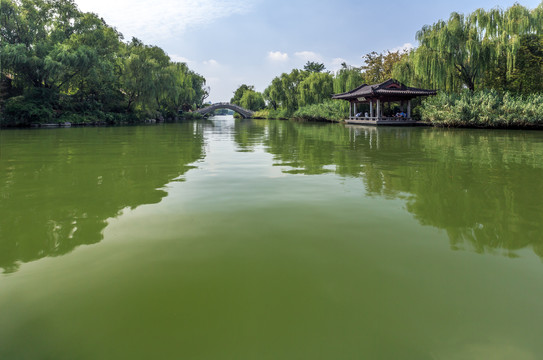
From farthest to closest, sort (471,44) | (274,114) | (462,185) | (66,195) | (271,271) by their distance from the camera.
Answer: (274,114)
(471,44)
(462,185)
(66,195)
(271,271)

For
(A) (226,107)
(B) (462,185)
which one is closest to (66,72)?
(B) (462,185)

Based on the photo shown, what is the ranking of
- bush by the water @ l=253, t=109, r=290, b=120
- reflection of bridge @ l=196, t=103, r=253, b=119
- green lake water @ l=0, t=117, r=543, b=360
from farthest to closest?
reflection of bridge @ l=196, t=103, r=253, b=119 → bush by the water @ l=253, t=109, r=290, b=120 → green lake water @ l=0, t=117, r=543, b=360

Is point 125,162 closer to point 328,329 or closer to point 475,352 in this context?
point 328,329

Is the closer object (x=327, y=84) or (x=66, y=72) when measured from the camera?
(x=66, y=72)

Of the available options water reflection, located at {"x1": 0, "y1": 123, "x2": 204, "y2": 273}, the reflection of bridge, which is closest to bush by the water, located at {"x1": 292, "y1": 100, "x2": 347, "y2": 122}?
water reflection, located at {"x1": 0, "y1": 123, "x2": 204, "y2": 273}

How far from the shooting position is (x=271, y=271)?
2.29 meters

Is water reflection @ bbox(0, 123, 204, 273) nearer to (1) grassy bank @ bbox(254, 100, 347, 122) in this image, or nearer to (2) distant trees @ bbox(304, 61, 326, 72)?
(1) grassy bank @ bbox(254, 100, 347, 122)

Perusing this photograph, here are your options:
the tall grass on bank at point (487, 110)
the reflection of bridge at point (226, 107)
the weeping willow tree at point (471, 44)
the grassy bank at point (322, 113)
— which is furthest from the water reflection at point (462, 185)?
the reflection of bridge at point (226, 107)

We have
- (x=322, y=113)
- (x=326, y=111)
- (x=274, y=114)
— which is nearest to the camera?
(x=326, y=111)

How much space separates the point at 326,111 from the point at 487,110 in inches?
667

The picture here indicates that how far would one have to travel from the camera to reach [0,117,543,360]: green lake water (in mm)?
1578

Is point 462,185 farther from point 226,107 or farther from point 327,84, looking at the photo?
point 226,107

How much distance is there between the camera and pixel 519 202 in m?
4.08

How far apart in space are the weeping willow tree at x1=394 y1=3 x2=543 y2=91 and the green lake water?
64.6 ft
